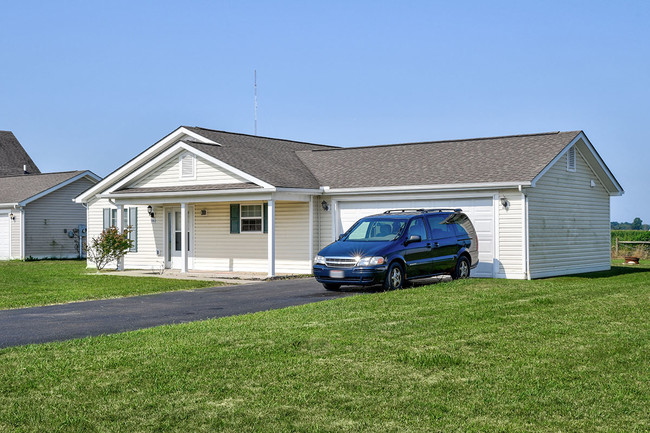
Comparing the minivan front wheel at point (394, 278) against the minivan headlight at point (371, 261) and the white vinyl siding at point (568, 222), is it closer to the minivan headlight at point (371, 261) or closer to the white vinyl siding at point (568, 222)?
the minivan headlight at point (371, 261)

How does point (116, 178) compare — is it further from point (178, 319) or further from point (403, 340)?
point (403, 340)

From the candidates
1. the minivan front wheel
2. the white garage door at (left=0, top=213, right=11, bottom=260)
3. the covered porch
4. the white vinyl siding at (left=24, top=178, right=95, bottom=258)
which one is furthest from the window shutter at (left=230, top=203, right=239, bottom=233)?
the white garage door at (left=0, top=213, right=11, bottom=260)

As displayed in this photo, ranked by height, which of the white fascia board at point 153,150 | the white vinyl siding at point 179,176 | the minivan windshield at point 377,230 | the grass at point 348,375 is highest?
the white fascia board at point 153,150

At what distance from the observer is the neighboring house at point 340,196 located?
69.6 feet

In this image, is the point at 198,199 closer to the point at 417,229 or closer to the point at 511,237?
the point at 417,229

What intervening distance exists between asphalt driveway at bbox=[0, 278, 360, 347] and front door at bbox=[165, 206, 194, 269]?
7.50 metres

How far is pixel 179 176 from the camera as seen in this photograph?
25.0 metres

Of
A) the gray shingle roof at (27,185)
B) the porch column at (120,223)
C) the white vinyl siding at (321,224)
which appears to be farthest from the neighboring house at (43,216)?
the white vinyl siding at (321,224)

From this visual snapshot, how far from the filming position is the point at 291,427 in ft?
20.3

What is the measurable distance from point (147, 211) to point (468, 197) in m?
12.5

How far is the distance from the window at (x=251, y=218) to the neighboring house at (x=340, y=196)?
0.13 ft

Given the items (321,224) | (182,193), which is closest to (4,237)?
(182,193)

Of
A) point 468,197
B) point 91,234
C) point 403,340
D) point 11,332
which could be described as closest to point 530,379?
point 403,340

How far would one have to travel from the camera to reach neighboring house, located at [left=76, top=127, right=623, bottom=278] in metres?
21.2
